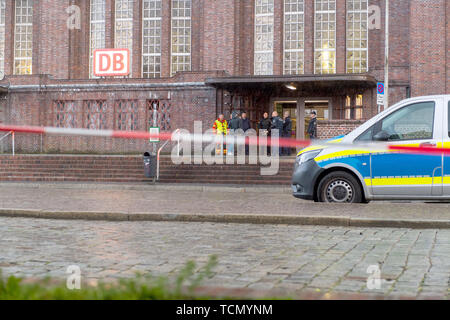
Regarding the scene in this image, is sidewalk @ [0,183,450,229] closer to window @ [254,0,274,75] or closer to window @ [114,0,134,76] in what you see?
window @ [254,0,274,75]

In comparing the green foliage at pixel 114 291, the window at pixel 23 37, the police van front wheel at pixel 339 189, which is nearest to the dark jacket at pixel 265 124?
the police van front wheel at pixel 339 189

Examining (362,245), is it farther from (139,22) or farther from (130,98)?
(139,22)

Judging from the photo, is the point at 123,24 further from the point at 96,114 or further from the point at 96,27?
the point at 96,114

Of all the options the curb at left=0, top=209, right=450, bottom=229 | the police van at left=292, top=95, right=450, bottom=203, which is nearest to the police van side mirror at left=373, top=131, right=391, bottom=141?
the police van at left=292, top=95, right=450, bottom=203

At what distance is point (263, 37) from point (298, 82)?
5.40m

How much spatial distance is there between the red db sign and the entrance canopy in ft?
16.9

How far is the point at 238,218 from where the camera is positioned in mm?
9875

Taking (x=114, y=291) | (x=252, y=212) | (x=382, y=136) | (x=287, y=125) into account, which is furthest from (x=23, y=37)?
(x=114, y=291)

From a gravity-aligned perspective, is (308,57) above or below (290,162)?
above

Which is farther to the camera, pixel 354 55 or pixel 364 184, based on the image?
pixel 354 55

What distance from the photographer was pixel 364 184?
1121cm

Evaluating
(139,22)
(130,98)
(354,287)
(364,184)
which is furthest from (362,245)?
(139,22)

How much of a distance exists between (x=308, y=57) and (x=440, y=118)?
2232 centimetres

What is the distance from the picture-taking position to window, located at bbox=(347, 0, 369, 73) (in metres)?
32.0
